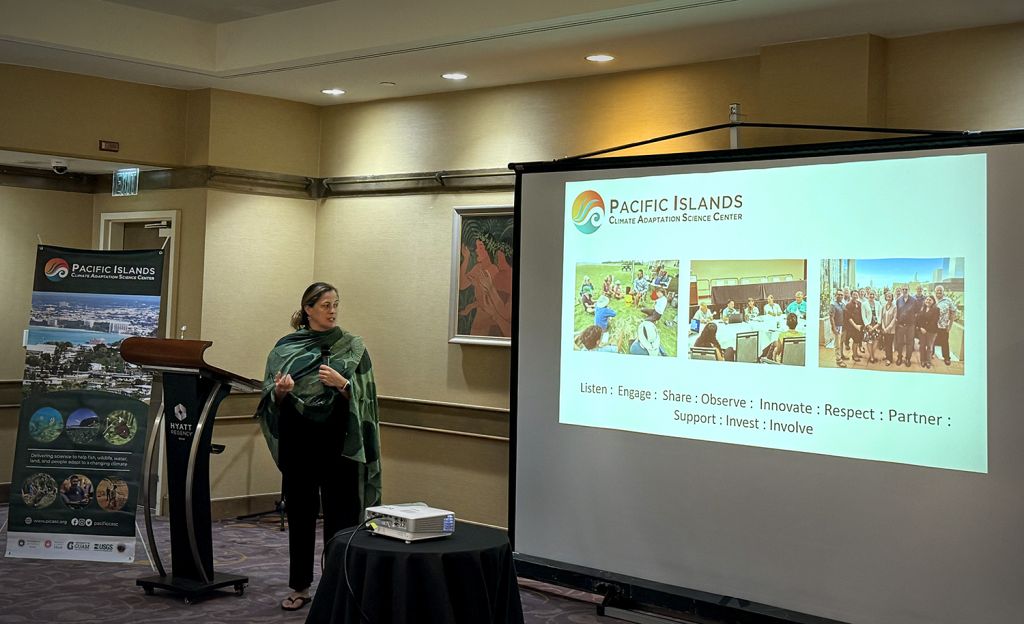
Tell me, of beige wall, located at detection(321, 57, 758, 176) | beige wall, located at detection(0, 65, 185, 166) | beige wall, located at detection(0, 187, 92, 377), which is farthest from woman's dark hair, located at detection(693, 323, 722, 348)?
beige wall, located at detection(0, 187, 92, 377)

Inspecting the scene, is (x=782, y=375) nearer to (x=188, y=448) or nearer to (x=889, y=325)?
(x=889, y=325)

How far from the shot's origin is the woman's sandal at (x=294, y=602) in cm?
535

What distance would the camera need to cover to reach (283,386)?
5.23 meters

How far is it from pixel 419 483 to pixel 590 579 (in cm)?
219

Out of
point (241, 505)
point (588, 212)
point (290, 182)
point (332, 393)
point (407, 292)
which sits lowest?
point (241, 505)

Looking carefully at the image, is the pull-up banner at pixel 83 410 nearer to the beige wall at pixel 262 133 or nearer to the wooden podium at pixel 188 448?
the wooden podium at pixel 188 448

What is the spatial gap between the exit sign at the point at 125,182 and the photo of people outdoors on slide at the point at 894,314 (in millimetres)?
5452

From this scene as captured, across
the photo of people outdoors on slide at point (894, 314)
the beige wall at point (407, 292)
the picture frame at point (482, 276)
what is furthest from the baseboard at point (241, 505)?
the photo of people outdoors on slide at point (894, 314)

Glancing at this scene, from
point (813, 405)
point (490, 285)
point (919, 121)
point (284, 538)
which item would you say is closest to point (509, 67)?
point (490, 285)

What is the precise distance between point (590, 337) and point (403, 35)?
2054mm

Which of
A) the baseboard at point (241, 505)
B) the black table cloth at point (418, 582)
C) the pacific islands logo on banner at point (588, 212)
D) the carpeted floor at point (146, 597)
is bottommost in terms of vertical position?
the carpeted floor at point (146, 597)

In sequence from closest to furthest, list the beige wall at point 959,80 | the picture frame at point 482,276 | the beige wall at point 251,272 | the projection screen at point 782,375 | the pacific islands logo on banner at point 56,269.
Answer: the projection screen at point 782,375 < the beige wall at point 959,80 < the pacific islands logo on banner at point 56,269 < the picture frame at point 482,276 < the beige wall at point 251,272

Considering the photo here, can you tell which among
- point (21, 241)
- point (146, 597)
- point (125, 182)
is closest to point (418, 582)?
point (146, 597)

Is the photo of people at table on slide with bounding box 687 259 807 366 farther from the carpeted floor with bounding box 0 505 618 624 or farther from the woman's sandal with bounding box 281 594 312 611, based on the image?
the woman's sandal with bounding box 281 594 312 611
